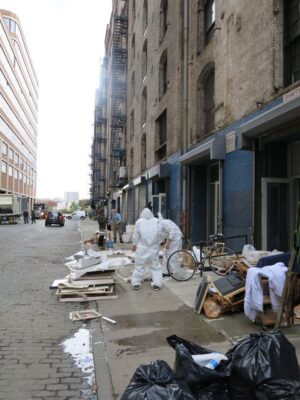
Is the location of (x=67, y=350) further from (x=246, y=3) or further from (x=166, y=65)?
(x=166, y=65)

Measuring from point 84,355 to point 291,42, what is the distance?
9092mm

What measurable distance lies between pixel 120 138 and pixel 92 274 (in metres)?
30.6

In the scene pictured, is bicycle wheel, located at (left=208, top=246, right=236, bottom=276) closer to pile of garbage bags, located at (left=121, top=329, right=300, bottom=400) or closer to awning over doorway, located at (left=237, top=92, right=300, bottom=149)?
awning over doorway, located at (left=237, top=92, right=300, bottom=149)

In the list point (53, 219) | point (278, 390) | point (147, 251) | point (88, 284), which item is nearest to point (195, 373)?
point (278, 390)

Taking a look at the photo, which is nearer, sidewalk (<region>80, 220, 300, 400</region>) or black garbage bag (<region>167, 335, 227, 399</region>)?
black garbage bag (<region>167, 335, 227, 399</region>)

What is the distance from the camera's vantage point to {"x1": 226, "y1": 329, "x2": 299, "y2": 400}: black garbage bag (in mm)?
2936

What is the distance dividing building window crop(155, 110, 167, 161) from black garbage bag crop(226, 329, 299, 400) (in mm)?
18694

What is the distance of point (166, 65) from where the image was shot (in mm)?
21969

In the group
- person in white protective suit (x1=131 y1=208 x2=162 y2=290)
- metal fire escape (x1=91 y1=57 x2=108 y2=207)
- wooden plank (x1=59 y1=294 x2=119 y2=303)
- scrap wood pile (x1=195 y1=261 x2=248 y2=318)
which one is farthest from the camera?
metal fire escape (x1=91 y1=57 x2=108 y2=207)

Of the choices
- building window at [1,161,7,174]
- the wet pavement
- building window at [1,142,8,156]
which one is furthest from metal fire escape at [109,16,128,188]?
building window at [1,142,8,156]

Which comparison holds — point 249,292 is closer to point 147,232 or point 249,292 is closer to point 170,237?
point 147,232

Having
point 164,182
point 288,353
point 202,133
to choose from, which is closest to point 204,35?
point 202,133

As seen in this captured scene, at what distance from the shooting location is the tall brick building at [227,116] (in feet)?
33.9

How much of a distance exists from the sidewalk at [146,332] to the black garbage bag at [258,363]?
1.26 metres
